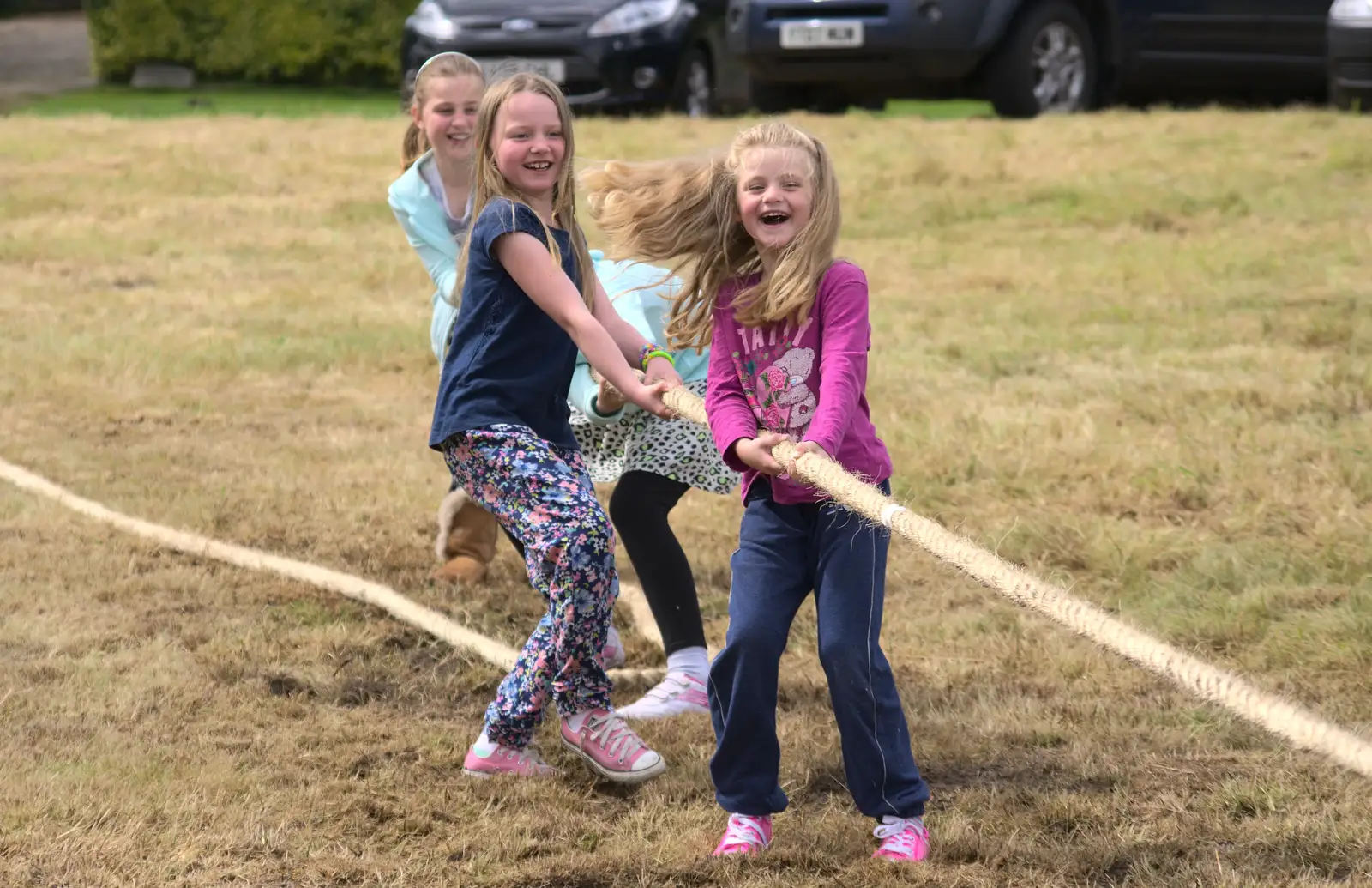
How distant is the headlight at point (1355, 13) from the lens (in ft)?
28.1

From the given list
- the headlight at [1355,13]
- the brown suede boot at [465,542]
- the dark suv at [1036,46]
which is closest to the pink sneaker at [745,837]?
the brown suede boot at [465,542]

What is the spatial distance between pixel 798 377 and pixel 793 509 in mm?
231

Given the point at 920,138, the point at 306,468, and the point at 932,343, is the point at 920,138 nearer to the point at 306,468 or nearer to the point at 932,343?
the point at 932,343

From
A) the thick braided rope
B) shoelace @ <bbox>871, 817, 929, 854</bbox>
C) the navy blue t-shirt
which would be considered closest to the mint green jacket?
the navy blue t-shirt

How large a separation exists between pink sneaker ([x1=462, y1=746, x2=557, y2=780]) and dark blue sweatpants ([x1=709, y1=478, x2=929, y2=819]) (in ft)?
1.70

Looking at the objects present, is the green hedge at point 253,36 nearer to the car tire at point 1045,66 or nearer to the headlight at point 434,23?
the headlight at point 434,23

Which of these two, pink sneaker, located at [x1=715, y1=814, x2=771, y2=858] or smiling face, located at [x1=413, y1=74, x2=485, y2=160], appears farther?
smiling face, located at [x1=413, y1=74, x2=485, y2=160]

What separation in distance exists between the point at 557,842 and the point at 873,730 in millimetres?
620

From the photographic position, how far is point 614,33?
459 inches

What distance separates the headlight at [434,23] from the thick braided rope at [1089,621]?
377 inches

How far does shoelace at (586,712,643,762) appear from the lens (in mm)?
3498

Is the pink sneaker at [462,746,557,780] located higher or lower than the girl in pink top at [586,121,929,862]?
lower

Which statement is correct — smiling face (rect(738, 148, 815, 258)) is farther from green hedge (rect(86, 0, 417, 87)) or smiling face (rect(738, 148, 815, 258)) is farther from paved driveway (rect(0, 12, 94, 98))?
green hedge (rect(86, 0, 417, 87))

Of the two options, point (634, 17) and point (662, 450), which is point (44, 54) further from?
point (662, 450)
